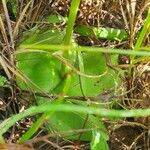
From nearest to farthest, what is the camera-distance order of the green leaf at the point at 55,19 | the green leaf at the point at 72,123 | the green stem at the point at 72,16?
1. the green stem at the point at 72,16
2. the green leaf at the point at 72,123
3. the green leaf at the point at 55,19

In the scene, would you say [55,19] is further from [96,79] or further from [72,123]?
[72,123]

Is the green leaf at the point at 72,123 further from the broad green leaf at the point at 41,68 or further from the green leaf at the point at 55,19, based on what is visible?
the green leaf at the point at 55,19

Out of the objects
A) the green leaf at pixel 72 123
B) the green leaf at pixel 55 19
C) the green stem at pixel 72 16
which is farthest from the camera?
the green leaf at pixel 55 19

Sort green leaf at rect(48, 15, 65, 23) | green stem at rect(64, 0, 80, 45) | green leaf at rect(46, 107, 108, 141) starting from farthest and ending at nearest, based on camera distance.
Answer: green leaf at rect(48, 15, 65, 23) → green leaf at rect(46, 107, 108, 141) → green stem at rect(64, 0, 80, 45)

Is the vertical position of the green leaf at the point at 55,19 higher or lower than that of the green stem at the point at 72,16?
lower

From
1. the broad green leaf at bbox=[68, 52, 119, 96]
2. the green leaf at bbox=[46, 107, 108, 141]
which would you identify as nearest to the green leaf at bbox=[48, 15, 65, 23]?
the broad green leaf at bbox=[68, 52, 119, 96]

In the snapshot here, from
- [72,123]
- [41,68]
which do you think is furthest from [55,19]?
[72,123]

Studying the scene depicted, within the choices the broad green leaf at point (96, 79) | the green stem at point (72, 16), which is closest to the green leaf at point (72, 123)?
the broad green leaf at point (96, 79)

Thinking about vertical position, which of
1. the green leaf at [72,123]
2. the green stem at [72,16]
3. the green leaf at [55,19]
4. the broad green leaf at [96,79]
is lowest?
the green leaf at [72,123]

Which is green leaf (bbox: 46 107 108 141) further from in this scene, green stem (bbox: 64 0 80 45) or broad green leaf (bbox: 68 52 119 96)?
green stem (bbox: 64 0 80 45)

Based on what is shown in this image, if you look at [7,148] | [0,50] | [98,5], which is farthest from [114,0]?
[7,148]

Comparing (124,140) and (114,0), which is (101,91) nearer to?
(124,140)

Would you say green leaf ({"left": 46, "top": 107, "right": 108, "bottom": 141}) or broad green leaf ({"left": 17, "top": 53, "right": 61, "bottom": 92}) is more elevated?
broad green leaf ({"left": 17, "top": 53, "right": 61, "bottom": 92})
